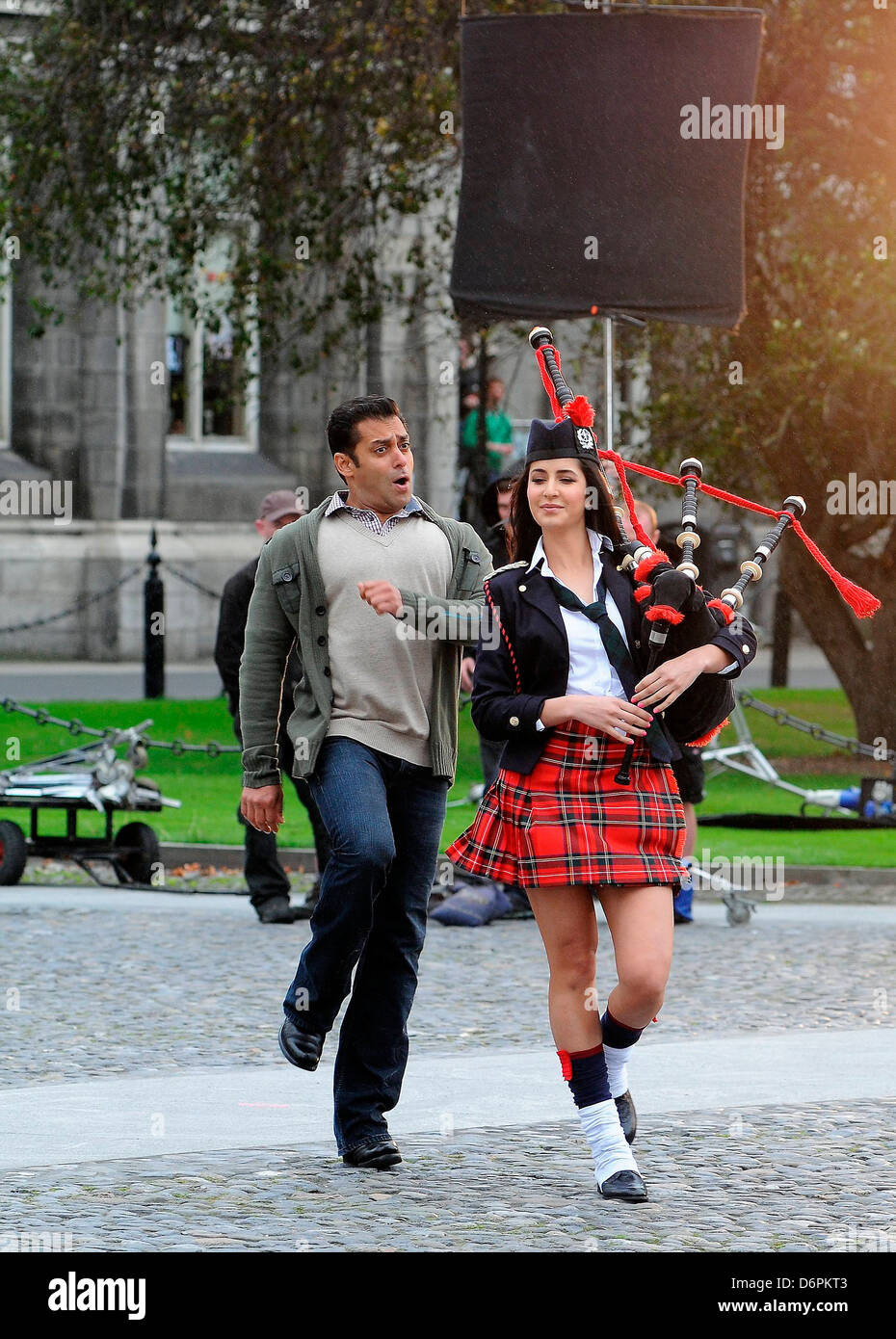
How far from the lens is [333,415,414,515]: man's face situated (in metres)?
5.77

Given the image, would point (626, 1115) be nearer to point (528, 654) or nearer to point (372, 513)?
point (528, 654)

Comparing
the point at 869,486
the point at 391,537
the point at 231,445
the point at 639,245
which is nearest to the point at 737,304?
the point at 639,245

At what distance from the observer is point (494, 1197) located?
533 cm

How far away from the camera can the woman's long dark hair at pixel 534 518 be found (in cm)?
545

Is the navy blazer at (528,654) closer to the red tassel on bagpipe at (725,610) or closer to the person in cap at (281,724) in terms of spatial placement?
the red tassel on bagpipe at (725,610)

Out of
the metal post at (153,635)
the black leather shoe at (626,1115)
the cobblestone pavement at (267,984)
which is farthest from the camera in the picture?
the metal post at (153,635)

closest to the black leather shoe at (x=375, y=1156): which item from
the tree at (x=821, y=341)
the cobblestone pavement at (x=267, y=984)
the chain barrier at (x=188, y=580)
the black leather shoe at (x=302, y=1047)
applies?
the black leather shoe at (x=302, y=1047)

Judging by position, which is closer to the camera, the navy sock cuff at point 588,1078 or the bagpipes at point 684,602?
the bagpipes at point 684,602

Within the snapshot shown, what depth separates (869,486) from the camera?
672 inches

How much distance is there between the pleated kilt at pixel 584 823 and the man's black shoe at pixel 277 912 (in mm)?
5187

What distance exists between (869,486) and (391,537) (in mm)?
11790

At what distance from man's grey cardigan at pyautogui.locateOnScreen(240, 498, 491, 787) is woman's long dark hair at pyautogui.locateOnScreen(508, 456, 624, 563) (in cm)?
19

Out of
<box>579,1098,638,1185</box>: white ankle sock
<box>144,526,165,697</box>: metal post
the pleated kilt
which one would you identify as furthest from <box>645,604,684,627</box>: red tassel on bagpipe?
<box>144,526,165,697</box>: metal post
